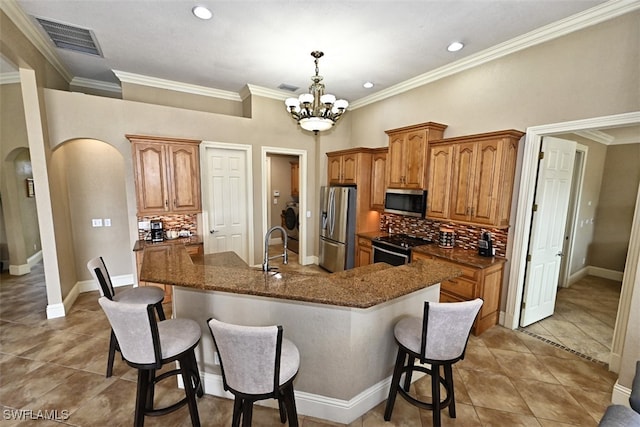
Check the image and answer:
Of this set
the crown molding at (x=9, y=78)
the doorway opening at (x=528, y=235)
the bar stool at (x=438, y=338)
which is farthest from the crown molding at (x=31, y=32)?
the doorway opening at (x=528, y=235)

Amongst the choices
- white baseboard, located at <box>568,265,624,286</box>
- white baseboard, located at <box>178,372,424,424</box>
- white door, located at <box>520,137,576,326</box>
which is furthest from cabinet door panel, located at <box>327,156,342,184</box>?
white baseboard, located at <box>568,265,624,286</box>

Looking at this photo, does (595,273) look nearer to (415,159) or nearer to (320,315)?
(415,159)

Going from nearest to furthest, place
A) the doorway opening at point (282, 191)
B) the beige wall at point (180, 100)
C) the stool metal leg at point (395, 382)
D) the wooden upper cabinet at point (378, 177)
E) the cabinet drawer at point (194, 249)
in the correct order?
the stool metal leg at point (395, 382) < the cabinet drawer at point (194, 249) < the beige wall at point (180, 100) < the wooden upper cabinet at point (378, 177) < the doorway opening at point (282, 191)

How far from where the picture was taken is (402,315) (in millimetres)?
2166

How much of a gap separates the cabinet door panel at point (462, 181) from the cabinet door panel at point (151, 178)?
4002 mm

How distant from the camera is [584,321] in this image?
3.55 metres

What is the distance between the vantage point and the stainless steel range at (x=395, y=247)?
3.82 metres

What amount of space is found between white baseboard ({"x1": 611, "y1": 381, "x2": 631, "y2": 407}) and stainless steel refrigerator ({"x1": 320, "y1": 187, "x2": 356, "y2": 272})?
3.32m

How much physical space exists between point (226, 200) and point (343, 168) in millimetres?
2222

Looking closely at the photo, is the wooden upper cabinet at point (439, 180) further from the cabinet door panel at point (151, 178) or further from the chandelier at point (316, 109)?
the cabinet door panel at point (151, 178)

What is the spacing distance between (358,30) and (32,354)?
4748 millimetres

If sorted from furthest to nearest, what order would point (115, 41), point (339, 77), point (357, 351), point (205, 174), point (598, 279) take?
point (598, 279), point (205, 174), point (339, 77), point (115, 41), point (357, 351)

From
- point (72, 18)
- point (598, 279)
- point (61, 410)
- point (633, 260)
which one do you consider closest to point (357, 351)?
point (61, 410)

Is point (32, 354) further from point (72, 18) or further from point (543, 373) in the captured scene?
point (543, 373)
